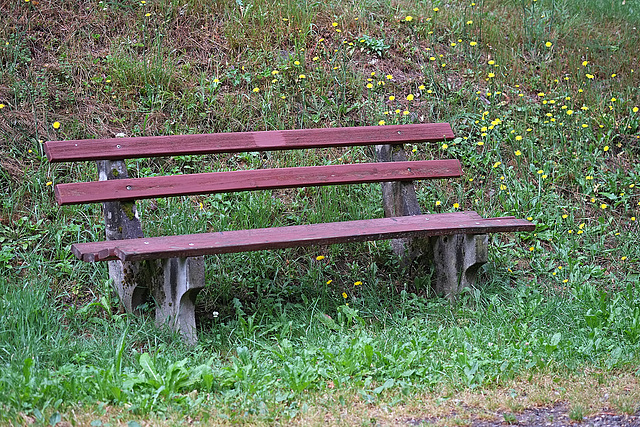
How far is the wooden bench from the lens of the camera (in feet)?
10.8

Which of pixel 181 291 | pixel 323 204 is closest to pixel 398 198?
pixel 323 204

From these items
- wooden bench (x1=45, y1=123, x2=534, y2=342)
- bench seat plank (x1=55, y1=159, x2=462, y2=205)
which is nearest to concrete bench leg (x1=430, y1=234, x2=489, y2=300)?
wooden bench (x1=45, y1=123, x2=534, y2=342)

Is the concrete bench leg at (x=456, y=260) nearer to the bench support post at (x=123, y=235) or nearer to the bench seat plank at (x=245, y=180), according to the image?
the bench seat plank at (x=245, y=180)

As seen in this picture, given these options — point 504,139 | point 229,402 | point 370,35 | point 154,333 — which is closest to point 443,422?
point 229,402

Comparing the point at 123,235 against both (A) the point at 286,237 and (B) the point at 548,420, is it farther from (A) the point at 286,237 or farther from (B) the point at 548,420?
(B) the point at 548,420

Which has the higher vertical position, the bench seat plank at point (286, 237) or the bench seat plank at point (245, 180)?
the bench seat plank at point (245, 180)

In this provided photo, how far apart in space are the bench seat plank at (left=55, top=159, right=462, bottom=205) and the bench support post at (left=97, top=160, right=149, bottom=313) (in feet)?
0.36

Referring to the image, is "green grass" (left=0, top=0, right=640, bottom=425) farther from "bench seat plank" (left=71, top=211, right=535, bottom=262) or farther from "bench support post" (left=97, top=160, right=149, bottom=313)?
"bench seat plank" (left=71, top=211, right=535, bottom=262)

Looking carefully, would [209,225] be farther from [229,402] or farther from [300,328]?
[229,402]

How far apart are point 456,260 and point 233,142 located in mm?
1397

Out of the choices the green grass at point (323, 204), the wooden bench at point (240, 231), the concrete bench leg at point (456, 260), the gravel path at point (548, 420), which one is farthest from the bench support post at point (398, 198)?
the gravel path at point (548, 420)

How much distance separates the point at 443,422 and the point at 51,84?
379 centimetres

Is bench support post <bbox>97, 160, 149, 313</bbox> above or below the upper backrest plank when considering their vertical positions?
below

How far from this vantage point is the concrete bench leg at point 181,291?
323 cm
